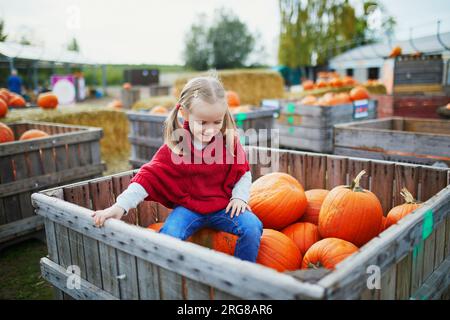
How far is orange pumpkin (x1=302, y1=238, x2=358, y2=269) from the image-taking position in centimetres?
214

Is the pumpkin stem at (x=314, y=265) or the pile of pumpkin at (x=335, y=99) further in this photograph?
the pile of pumpkin at (x=335, y=99)

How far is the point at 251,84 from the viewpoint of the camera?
41.0 ft

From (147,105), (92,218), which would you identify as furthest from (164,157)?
(147,105)

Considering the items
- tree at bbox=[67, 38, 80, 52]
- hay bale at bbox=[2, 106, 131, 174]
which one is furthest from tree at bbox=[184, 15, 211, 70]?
hay bale at bbox=[2, 106, 131, 174]

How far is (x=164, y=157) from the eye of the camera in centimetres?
226

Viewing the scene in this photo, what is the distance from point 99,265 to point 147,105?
30.2 feet

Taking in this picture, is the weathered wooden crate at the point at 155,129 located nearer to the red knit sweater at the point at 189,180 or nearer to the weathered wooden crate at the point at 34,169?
the weathered wooden crate at the point at 34,169

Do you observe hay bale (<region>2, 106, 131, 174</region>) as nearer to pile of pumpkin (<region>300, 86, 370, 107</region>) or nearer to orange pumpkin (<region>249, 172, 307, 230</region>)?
pile of pumpkin (<region>300, 86, 370, 107</region>)

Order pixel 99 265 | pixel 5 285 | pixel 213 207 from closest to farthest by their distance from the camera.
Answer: pixel 99 265
pixel 213 207
pixel 5 285

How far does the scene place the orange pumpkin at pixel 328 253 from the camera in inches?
84.4

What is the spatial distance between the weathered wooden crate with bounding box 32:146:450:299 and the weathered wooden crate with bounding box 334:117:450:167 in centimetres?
153

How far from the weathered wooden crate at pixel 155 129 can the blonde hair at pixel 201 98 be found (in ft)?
9.92

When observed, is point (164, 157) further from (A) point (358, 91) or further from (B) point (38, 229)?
(A) point (358, 91)

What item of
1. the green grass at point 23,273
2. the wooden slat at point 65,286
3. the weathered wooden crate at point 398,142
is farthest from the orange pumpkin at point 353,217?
the green grass at point 23,273
